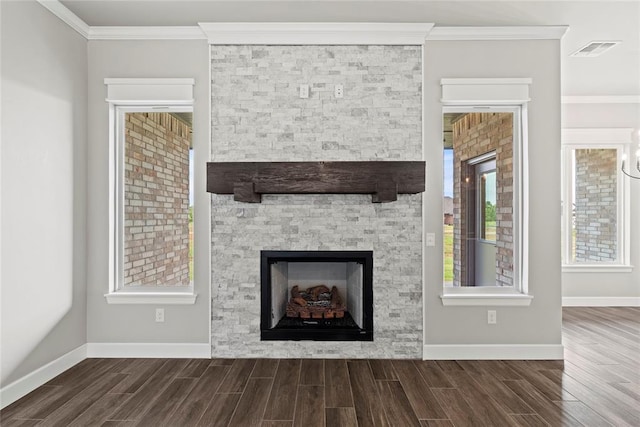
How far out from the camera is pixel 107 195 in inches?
139

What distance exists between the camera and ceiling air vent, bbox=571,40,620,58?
3.80m

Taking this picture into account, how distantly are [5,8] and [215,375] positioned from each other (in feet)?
9.33

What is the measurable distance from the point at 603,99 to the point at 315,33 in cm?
431

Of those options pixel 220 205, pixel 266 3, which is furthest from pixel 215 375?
pixel 266 3

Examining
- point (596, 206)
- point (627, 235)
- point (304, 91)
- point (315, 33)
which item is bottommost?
point (627, 235)

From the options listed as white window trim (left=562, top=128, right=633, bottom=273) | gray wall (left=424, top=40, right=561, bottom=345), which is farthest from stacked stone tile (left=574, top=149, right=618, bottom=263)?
gray wall (left=424, top=40, right=561, bottom=345)

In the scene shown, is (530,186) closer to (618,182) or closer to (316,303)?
(316,303)

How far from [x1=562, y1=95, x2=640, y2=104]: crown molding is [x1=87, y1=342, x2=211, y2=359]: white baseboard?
542 centimetres

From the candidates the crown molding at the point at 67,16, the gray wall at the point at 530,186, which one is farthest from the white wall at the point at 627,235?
the crown molding at the point at 67,16

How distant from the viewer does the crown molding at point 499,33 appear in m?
3.45

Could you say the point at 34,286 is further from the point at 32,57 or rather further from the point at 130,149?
the point at 32,57

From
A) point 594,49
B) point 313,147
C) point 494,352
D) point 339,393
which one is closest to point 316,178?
point 313,147

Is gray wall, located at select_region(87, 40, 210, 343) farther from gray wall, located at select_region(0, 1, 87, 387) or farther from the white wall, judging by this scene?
the white wall

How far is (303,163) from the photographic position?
127 inches
